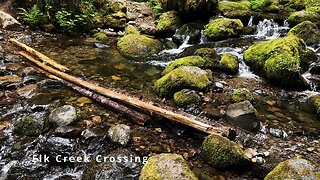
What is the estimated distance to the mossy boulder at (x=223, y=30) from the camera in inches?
396

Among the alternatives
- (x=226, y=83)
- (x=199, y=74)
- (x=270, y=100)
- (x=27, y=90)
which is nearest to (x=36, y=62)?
(x=27, y=90)

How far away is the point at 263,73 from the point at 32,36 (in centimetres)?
786

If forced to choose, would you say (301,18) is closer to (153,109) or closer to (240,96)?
(240,96)

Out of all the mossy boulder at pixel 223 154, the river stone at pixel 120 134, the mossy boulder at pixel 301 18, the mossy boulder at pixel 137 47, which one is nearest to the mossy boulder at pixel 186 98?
the river stone at pixel 120 134

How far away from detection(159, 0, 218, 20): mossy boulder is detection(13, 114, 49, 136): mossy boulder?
317 inches

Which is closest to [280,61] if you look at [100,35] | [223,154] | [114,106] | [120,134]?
[223,154]

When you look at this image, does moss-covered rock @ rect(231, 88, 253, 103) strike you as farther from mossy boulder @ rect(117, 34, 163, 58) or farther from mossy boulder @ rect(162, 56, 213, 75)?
mossy boulder @ rect(117, 34, 163, 58)

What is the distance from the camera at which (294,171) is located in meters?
3.23

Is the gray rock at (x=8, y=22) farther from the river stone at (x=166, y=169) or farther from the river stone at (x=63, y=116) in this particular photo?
the river stone at (x=166, y=169)

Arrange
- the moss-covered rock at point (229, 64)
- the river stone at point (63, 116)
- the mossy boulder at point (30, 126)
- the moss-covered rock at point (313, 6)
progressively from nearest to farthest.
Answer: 1. the mossy boulder at point (30, 126)
2. the river stone at point (63, 116)
3. the moss-covered rock at point (229, 64)
4. the moss-covered rock at point (313, 6)

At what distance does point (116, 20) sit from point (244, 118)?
8617 mm

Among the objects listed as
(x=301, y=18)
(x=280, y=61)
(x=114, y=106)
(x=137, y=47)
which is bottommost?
(x=137, y=47)

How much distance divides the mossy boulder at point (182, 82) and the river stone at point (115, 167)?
2240 millimetres

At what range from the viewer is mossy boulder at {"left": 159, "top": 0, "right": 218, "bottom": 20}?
1102 centimetres
